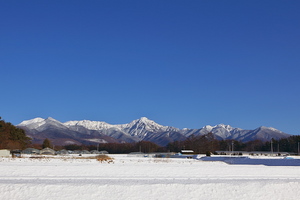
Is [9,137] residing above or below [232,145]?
above

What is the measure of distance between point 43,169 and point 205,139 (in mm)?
84056

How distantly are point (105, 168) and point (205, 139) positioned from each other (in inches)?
3189

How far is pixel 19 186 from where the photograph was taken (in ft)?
47.5

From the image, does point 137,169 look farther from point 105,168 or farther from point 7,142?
point 7,142

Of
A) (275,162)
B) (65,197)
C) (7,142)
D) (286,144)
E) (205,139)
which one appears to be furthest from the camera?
(286,144)

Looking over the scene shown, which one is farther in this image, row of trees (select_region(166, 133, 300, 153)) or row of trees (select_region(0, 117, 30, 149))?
row of trees (select_region(166, 133, 300, 153))

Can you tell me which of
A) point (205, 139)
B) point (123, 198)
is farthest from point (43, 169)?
point (205, 139)

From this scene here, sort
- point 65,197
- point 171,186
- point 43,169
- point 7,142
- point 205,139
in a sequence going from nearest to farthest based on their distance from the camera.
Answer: point 65,197, point 171,186, point 43,169, point 7,142, point 205,139

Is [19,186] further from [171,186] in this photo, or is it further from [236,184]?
[236,184]

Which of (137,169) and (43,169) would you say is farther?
(137,169)

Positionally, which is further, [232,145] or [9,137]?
[232,145]

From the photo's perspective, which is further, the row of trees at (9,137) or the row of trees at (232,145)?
the row of trees at (232,145)

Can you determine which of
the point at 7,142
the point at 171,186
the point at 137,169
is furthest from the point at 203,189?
the point at 7,142

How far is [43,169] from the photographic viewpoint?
22078 mm
